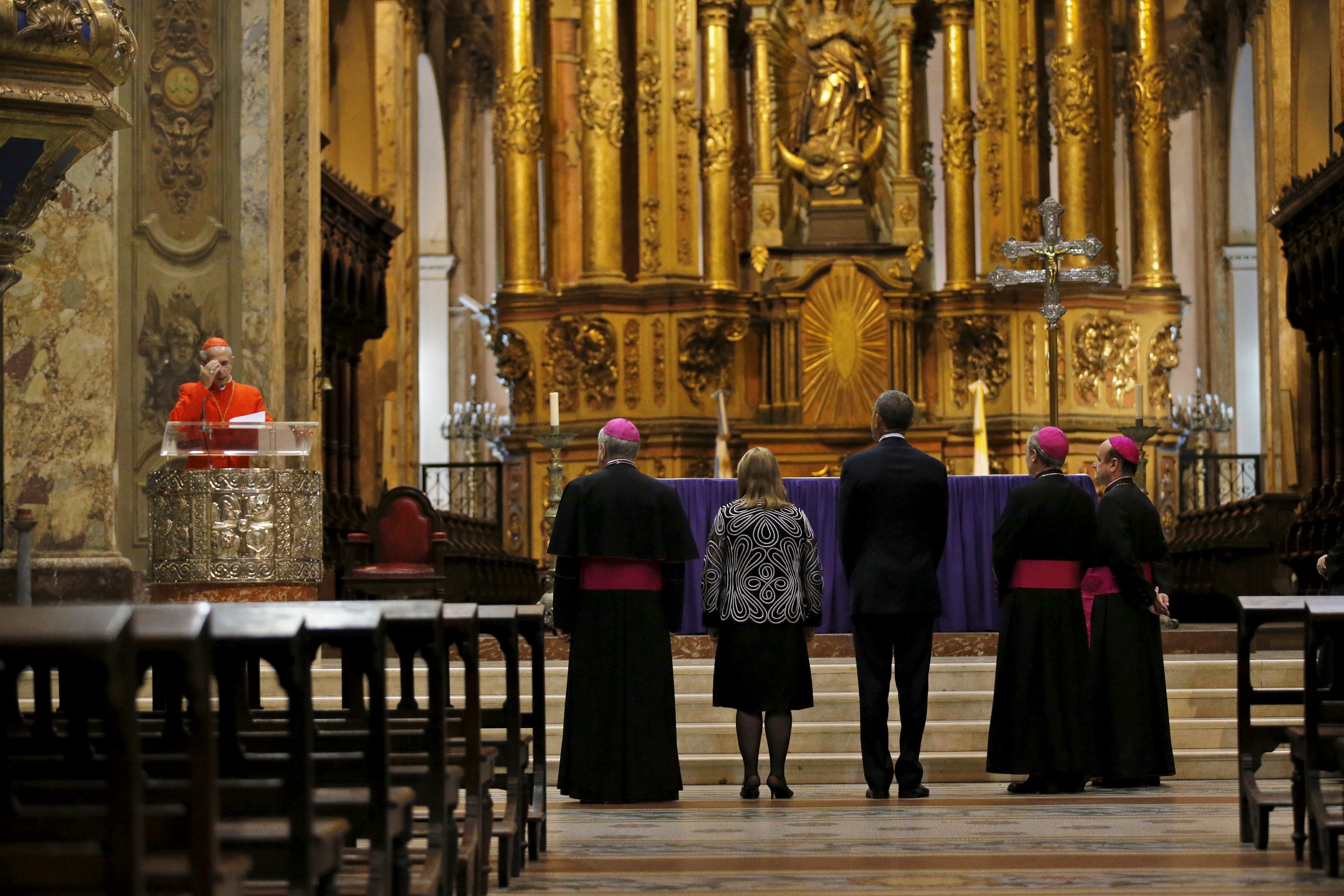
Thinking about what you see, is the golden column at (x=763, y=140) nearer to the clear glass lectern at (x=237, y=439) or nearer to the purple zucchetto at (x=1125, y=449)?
the purple zucchetto at (x=1125, y=449)

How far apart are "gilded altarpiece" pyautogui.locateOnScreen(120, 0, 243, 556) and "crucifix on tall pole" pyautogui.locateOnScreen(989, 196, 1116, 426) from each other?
192 inches

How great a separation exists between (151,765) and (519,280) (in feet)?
47.0

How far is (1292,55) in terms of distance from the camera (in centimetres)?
1739

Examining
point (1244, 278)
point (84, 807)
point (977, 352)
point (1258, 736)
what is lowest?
point (1258, 736)

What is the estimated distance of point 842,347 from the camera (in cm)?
1780

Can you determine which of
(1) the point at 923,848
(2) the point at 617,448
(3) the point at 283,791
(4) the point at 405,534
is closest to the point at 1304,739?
(1) the point at 923,848

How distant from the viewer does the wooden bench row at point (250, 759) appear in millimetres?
2676

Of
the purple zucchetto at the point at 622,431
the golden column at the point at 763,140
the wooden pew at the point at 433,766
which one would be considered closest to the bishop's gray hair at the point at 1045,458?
the purple zucchetto at the point at 622,431

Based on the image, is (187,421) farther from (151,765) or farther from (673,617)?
(151,765)

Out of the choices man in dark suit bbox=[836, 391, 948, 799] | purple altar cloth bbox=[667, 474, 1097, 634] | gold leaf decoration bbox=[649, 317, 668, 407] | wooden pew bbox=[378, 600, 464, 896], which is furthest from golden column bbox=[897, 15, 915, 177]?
wooden pew bbox=[378, 600, 464, 896]

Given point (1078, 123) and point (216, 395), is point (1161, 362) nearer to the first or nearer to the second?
point (1078, 123)

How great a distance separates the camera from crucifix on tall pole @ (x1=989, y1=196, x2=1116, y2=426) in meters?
12.2

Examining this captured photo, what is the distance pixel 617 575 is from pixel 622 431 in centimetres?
58

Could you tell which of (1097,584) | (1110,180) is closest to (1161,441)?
(1110,180)
